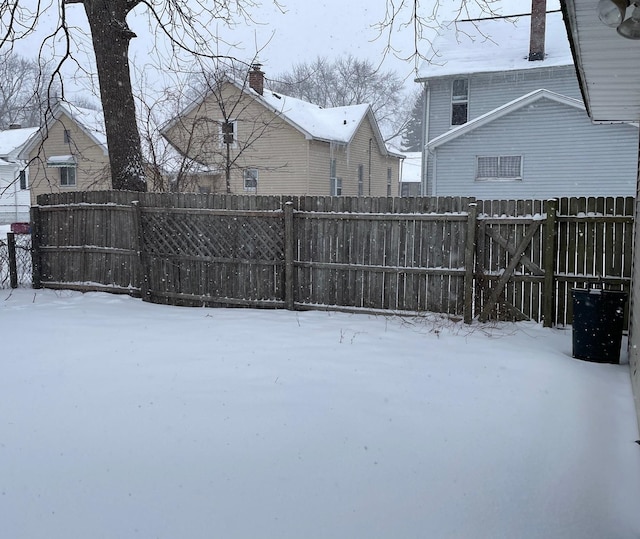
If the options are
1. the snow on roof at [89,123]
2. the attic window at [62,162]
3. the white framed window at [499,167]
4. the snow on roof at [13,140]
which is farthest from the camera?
the snow on roof at [13,140]

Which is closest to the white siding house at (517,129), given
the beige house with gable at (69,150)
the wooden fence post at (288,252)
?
the wooden fence post at (288,252)

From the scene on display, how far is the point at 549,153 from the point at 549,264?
40.3ft

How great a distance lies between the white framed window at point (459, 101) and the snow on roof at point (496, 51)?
0.72 metres

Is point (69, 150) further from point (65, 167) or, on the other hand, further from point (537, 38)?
point (537, 38)

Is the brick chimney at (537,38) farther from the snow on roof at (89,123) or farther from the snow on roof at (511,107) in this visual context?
the snow on roof at (89,123)

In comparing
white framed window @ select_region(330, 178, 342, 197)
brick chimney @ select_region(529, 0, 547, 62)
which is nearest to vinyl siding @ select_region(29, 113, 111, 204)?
white framed window @ select_region(330, 178, 342, 197)

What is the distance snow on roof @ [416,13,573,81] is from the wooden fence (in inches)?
556

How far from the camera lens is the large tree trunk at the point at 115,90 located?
11.4 metres

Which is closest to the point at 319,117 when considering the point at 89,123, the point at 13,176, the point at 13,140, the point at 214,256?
the point at 89,123

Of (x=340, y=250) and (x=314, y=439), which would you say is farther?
(x=340, y=250)

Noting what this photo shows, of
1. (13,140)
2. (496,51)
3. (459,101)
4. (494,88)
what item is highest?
(496,51)

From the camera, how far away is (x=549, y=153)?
61.4 ft

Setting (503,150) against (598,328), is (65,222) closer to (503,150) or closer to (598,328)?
(598,328)

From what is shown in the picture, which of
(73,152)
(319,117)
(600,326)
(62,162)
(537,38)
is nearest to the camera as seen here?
(600,326)
